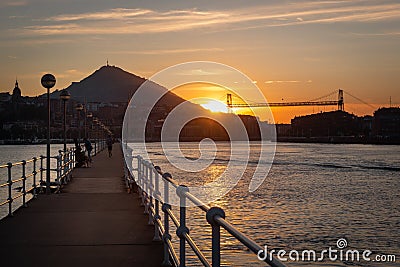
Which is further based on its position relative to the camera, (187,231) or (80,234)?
(80,234)

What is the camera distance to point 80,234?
9.89m

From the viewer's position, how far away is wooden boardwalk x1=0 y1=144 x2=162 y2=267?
8023 mm

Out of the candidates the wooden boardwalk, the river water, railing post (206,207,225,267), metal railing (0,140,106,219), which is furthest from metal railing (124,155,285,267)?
the river water

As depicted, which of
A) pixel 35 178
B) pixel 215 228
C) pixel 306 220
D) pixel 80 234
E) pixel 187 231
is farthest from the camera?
pixel 306 220

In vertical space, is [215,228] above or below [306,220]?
above

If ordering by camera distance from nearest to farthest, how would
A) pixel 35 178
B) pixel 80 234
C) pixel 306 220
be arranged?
pixel 80 234, pixel 35 178, pixel 306 220

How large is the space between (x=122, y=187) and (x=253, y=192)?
1724cm

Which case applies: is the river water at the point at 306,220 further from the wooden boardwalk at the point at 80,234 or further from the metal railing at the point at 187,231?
the metal railing at the point at 187,231

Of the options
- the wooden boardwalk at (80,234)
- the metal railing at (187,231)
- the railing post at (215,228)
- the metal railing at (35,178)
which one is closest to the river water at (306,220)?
the wooden boardwalk at (80,234)

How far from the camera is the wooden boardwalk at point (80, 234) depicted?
26.3ft

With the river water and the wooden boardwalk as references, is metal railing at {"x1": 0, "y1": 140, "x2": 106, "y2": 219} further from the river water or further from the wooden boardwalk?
the river water

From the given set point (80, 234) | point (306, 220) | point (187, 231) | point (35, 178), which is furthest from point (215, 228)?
point (306, 220)

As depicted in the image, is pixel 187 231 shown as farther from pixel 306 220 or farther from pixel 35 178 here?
pixel 306 220

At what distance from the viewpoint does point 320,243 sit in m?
16.6
